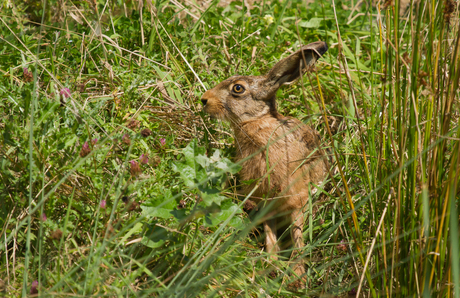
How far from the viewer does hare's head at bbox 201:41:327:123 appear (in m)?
3.91

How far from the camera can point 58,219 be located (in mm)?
2750

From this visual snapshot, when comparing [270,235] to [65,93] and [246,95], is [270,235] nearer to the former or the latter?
[246,95]

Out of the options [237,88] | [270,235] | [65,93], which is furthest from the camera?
[237,88]

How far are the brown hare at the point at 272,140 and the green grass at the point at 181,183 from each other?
181 mm

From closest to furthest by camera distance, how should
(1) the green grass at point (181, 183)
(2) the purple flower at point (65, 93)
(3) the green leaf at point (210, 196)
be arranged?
(1) the green grass at point (181, 183), (3) the green leaf at point (210, 196), (2) the purple flower at point (65, 93)

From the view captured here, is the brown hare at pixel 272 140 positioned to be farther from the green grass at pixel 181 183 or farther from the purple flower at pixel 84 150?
the purple flower at pixel 84 150

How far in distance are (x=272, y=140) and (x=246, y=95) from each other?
0.55m

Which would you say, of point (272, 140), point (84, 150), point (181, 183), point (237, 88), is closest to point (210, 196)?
point (181, 183)

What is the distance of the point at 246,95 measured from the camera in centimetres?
405

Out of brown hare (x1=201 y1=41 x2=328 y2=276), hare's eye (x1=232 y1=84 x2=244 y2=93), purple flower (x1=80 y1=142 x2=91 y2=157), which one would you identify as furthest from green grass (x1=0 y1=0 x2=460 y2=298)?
hare's eye (x1=232 y1=84 x2=244 y2=93)

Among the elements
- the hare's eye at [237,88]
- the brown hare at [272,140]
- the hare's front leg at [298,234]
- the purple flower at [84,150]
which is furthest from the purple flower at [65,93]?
the hare's front leg at [298,234]

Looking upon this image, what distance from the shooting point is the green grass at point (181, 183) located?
2301 mm

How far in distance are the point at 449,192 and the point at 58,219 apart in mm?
2092

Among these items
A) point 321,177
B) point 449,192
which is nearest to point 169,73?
point 321,177
